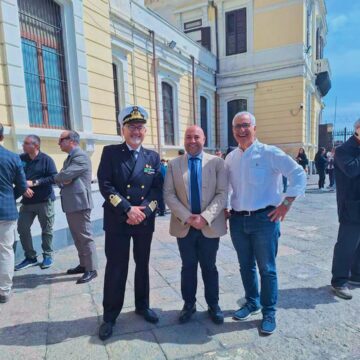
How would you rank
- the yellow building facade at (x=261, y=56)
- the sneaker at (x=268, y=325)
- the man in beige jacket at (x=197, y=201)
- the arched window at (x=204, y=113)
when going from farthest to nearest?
the arched window at (x=204, y=113) → the yellow building facade at (x=261, y=56) → the man in beige jacket at (x=197, y=201) → the sneaker at (x=268, y=325)

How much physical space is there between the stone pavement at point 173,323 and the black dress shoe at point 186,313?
0.19 feet

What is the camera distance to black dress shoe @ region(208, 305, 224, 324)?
275 centimetres

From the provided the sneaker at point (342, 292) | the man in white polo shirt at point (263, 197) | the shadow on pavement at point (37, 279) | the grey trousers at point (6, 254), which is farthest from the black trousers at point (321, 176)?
the grey trousers at point (6, 254)

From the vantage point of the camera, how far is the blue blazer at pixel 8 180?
10.5 ft

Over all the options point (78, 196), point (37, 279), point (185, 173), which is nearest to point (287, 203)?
point (185, 173)

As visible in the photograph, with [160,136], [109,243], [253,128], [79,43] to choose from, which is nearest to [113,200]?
[109,243]

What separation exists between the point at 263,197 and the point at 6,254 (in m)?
2.80

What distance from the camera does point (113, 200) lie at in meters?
2.51

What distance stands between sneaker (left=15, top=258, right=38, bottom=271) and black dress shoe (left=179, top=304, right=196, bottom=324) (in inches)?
A: 105

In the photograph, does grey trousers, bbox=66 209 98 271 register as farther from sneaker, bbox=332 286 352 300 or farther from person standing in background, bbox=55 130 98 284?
sneaker, bbox=332 286 352 300

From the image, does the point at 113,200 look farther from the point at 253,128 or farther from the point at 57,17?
the point at 57,17

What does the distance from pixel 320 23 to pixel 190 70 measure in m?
11.4

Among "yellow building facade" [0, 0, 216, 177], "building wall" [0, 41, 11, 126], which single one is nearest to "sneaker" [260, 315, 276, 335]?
"yellow building facade" [0, 0, 216, 177]

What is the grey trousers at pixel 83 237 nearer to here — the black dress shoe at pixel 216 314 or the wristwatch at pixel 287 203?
the black dress shoe at pixel 216 314
